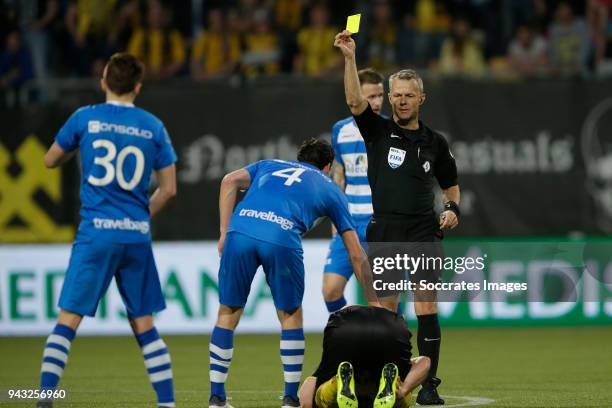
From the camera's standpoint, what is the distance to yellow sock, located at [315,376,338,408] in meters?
7.72

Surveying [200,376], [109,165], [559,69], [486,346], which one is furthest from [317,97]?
[109,165]

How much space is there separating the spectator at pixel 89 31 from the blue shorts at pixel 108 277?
400 inches

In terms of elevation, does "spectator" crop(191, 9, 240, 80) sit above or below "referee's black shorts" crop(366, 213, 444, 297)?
above

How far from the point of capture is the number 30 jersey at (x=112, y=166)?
7.72 m

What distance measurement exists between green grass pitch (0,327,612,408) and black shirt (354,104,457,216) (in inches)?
56.3

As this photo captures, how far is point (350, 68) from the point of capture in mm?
8258

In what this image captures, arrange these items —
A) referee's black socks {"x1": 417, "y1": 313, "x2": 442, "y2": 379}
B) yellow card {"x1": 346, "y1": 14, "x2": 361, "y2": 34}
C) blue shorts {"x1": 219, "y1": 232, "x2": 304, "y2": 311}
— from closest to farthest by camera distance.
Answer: yellow card {"x1": 346, "y1": 14, "x2": 361, "y2": 34}, blue shorts {"x1": 219, "y1": 232, "x2": 304, "y2": 311}, referee's black socks {"x1": 417, "y1": 313, "x2": 442, "y2": 379}

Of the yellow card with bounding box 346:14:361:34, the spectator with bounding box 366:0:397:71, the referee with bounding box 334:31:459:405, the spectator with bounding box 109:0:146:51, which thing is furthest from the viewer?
the spectator with bounding box 109:0:146:51

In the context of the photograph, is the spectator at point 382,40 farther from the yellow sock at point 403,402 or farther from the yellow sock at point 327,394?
the yellow sock at point 327,394

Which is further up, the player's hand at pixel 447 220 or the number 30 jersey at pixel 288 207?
the number 30 jersey at pixel 288 207

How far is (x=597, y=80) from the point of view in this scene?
16.7m

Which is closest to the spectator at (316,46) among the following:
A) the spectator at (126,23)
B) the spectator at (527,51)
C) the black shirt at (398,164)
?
the spectator at (126,23)

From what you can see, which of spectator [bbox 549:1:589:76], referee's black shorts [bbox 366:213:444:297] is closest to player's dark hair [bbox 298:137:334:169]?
referee's black shorts [bbox 366:213:444:297]

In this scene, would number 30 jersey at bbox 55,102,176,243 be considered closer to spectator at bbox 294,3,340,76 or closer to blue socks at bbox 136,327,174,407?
blue socks at bbox 136,327,174,407
